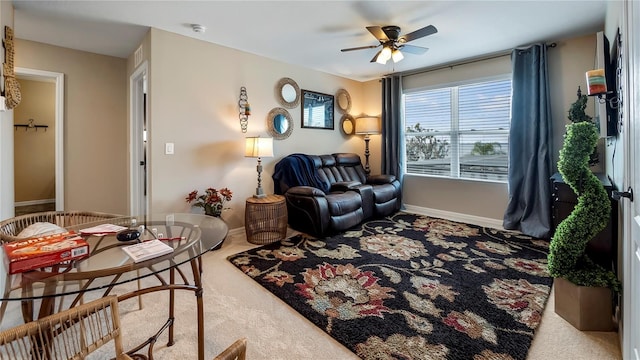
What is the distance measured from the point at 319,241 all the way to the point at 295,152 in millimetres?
1634

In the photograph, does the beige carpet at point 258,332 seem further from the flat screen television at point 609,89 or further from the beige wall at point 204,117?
the beige wall at point 204,117

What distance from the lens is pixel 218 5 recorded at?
104 inches

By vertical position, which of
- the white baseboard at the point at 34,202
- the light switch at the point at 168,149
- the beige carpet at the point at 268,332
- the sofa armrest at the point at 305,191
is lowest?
the beige carpet at the point at 268,332

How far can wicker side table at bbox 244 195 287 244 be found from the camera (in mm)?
3420

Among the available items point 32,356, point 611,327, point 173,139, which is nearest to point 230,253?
point 173,139

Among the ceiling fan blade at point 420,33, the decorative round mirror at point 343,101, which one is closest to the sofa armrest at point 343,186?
the decorative round mirror at point 343,101

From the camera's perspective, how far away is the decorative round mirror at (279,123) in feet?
13.6

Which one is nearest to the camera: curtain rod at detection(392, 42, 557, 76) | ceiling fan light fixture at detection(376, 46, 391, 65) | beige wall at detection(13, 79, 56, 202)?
ceiling fan light fixture at detection(376, 46, 391, 65)

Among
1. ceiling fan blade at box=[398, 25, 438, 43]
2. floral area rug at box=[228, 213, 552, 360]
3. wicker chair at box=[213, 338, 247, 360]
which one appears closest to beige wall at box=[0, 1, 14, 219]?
floral area rug at box=[228, 213, 552, 360]

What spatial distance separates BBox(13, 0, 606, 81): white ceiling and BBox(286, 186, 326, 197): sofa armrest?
1.78m

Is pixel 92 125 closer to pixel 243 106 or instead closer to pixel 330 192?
pixel 243 106

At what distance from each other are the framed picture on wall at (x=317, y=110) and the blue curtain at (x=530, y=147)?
2663mm

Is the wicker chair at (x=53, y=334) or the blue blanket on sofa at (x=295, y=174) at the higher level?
the blue blanket on sofa at (x=295, y=174)

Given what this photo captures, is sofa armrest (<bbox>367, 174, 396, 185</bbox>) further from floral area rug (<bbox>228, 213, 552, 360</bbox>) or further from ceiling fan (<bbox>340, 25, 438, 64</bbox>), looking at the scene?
ceiling fan (<bbox>340, 25, 438, 64</bbox>)
